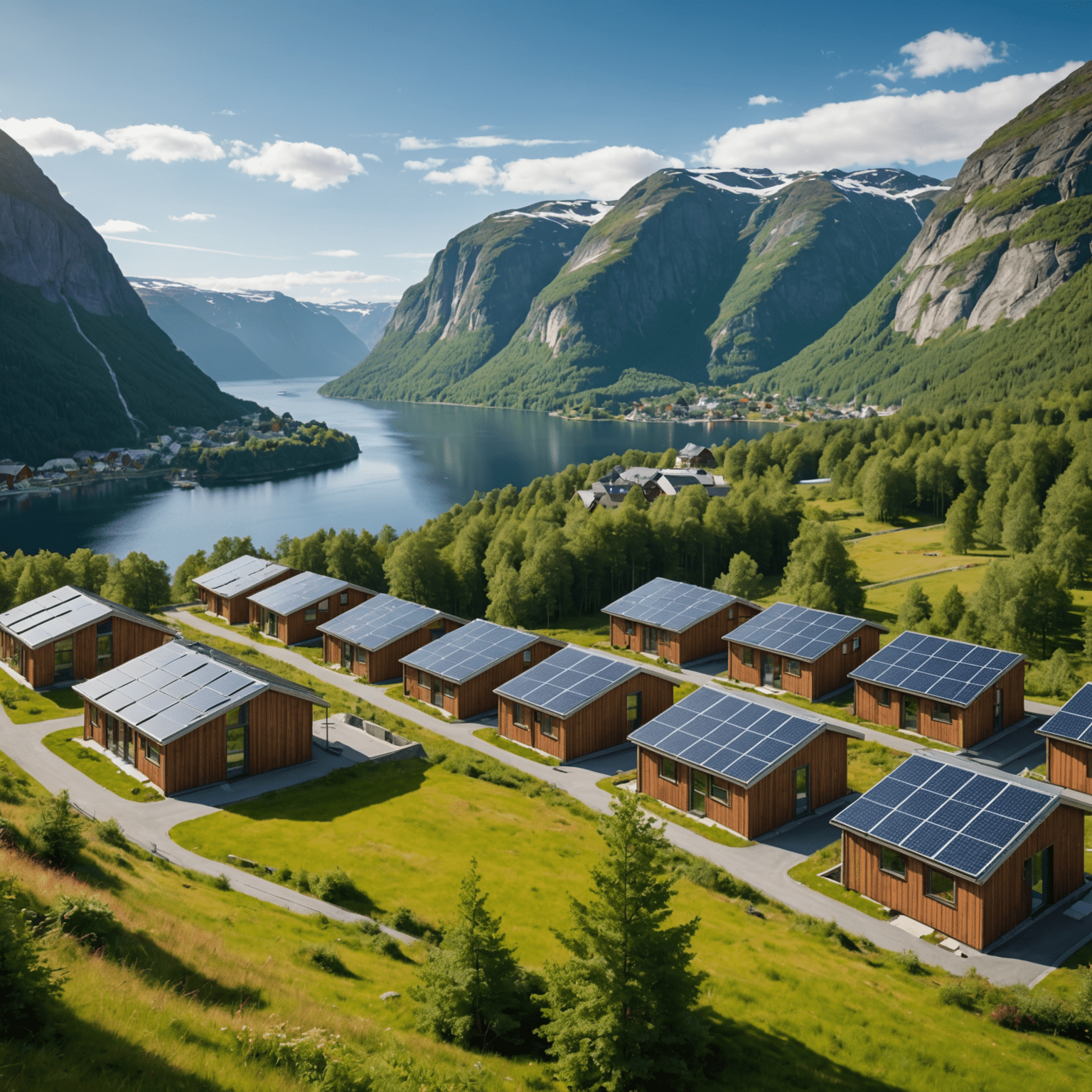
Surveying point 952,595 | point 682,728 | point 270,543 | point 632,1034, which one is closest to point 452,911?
point 632,1034

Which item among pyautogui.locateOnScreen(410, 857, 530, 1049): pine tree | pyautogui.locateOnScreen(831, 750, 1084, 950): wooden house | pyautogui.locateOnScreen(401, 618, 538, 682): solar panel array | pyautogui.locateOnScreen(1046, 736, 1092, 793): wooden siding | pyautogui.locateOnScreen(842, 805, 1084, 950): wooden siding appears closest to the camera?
pyautogui.locateOnScreen(410, 857, 530, 1049): pine tree

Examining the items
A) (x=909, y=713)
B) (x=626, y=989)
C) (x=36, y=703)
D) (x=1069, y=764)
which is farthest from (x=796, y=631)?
(x=36, y=703)

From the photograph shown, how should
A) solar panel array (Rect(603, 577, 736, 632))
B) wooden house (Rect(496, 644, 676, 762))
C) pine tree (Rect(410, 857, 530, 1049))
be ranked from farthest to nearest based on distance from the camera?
1. solar panel array (Rect(603, 577, 736, 632))
2. wooden house (Rect(496, 644, 676, 762))
3. pine tree (Rect(410, 857, 530, 1049))

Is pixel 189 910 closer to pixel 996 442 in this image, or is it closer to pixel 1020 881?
pixel 1020 881

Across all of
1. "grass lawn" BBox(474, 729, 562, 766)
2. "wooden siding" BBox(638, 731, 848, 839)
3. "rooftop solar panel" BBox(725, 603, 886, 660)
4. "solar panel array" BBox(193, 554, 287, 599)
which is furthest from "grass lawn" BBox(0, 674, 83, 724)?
"rooftop solar panel" BBox(725, 603, 886, 660)

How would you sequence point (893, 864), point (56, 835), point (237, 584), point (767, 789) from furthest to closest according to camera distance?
1. point (237, 584)
2. point (767, 789)
3. point (893, 864)
4. point (56, 835)

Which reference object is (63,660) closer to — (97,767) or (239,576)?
(97,767)

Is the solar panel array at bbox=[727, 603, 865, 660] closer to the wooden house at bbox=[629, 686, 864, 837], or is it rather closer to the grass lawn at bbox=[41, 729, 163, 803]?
the wooden house at bbox=[629, 686, 864, 837]
